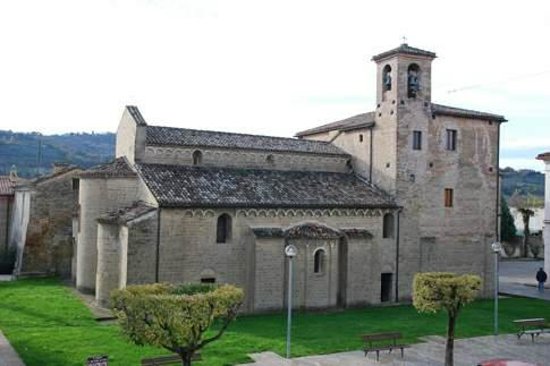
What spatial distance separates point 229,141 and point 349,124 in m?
8.38

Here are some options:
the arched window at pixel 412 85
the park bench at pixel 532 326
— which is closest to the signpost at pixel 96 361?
the park bench at pixel 532 326

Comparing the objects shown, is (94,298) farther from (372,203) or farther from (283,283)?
(372,203)

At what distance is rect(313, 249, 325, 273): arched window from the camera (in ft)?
93.4

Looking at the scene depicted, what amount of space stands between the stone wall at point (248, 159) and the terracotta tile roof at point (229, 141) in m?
0.26

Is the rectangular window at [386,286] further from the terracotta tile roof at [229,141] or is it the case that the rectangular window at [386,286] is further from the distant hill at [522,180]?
the distant hill at [522,180]

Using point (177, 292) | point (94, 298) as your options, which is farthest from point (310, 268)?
point (177, 292)

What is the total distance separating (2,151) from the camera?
15738 centimetres

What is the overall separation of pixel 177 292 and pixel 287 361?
6.54 m

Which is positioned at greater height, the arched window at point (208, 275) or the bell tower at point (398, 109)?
the bell tower at point (398, 109)

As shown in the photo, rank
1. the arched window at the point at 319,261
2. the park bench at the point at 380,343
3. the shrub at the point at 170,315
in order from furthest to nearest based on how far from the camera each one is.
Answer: the arched window at the point at 319,261 → the park bench at the point at 380,343 → the shrub at the point at 170,315

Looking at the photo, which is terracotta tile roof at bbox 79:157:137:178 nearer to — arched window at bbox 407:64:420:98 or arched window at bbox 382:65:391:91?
arched window at bbox 382:65:391:91

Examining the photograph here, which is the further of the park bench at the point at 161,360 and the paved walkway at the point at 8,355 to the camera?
the paved walkway at the point at 8,355

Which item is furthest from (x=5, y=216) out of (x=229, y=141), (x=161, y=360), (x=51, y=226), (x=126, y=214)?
(x=161, y=360)

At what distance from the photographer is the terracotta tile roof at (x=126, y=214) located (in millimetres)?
25578
